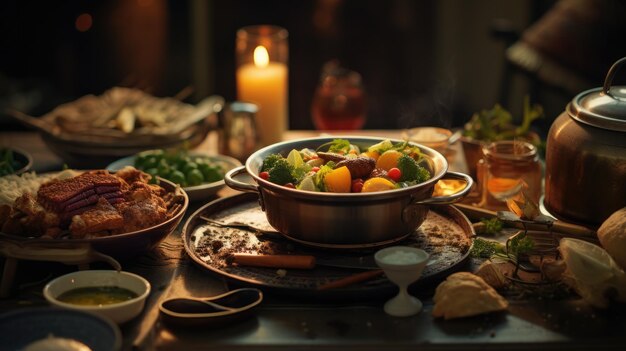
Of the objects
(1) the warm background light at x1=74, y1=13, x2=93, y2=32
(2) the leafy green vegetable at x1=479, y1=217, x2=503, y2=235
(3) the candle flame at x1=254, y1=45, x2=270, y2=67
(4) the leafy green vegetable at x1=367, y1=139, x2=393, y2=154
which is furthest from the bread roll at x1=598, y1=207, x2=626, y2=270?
(1) the warm background light at x1=74, y1=13, x2=93, y2=32

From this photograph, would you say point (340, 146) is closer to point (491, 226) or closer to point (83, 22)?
point (491, 226)

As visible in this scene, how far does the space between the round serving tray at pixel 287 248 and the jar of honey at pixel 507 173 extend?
0.64ft

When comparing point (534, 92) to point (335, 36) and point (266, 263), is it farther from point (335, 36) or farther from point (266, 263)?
point (266, 263)

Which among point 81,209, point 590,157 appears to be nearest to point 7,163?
point 81,209

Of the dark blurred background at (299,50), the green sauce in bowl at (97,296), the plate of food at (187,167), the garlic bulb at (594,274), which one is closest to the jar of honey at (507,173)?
the garlic bulb at (594,274)

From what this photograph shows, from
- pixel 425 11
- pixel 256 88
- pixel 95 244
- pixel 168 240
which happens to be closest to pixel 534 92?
pixel 425 11

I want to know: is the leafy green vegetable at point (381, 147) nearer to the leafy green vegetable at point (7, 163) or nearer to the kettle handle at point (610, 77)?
the kettle handle at point (610, 77)

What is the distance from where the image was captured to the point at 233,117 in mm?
3131

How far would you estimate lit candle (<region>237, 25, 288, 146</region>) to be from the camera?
3.41 meters

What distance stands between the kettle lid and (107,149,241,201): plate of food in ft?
3.70

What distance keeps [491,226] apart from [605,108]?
1.48ft

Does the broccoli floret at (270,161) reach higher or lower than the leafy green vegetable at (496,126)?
higher

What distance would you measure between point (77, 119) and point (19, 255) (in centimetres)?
117

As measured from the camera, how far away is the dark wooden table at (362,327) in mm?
1754
